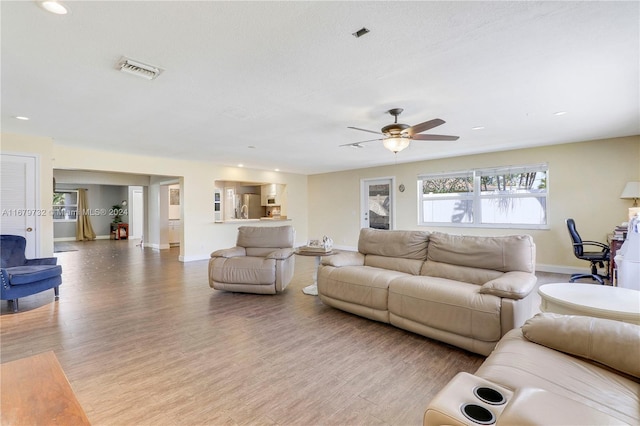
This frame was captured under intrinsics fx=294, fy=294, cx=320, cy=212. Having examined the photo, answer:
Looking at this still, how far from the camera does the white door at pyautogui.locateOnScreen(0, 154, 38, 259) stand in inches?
168

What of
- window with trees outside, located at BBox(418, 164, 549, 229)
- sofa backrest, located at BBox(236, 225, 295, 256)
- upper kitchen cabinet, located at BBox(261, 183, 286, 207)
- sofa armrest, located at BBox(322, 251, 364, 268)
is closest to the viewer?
sofa armrest, located at BBox(322, 251, 364, 268)

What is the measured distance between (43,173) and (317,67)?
15.8 ft

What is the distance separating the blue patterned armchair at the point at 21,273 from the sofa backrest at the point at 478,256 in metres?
4.69

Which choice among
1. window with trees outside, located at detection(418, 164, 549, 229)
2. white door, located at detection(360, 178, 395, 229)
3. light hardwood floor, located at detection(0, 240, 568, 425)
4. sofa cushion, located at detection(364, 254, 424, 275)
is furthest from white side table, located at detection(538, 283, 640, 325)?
white door, located at detection(360, 178, 395, 229)

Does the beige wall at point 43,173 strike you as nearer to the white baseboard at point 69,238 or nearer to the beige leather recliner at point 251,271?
the beige leather recliner at point 251,271

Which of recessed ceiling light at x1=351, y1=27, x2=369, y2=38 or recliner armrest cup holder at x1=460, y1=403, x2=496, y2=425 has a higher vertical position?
recessed ceiling light at x1=351, y1=27, x2=369, y2=38

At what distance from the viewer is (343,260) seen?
372 centimetres

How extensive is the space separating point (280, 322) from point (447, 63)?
2.94 m

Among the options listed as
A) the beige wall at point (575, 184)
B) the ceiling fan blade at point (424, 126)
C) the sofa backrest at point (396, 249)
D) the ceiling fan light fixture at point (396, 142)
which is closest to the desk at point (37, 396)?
the sofa backrest at point (396, 249)

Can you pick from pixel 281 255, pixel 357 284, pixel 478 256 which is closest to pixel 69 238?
pixel 281 255

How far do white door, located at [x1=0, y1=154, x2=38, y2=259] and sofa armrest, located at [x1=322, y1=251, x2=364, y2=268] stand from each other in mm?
4546

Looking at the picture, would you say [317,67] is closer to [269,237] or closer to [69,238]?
[269,237]

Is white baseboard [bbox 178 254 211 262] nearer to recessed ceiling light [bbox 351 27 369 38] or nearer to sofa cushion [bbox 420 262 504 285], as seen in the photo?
sofa cushion [bbox 420 262 504 285]

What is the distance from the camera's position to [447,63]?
7.93 feet
